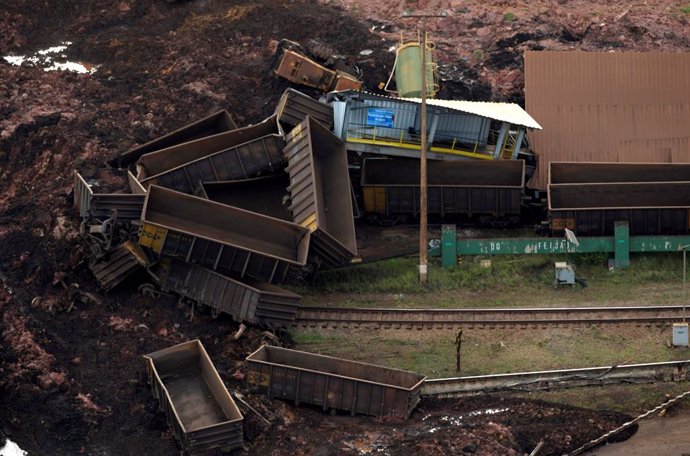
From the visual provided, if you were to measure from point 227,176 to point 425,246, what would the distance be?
6.98 m

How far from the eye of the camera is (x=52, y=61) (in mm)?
52844

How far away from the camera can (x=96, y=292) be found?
38156 mm

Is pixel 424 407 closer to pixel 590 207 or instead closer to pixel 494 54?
pixel 590 207

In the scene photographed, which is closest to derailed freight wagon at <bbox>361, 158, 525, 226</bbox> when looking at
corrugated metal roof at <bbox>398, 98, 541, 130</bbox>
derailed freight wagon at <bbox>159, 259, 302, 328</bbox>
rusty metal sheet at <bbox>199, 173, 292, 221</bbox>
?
corrugated metal roof at <bbox>398, 98, 541, 130</bbox>

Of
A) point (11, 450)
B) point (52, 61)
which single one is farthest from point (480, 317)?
point (52, 61)

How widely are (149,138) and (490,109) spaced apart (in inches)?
477

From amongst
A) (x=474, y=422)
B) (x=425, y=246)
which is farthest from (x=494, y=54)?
(x=474, y=422)

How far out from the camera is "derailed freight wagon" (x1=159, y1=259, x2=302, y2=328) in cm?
3662

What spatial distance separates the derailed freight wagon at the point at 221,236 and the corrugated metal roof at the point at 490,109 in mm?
8374

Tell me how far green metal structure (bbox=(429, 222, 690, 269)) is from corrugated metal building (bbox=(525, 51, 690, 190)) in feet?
13.6

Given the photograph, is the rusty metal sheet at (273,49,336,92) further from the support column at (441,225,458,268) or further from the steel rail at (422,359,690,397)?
the steel rail at (422,359,690,397)

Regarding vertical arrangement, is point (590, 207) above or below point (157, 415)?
above

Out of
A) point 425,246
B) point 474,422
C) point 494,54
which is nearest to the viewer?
point 474,422

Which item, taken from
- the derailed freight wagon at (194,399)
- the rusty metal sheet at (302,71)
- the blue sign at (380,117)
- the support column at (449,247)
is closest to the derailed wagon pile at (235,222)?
the blue sign at (380,117)
